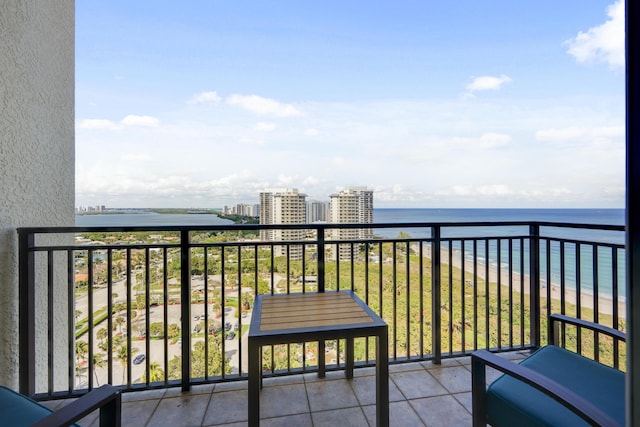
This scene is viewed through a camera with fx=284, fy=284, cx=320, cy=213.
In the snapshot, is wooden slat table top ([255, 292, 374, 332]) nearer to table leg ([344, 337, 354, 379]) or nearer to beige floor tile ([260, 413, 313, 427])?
table leg ([344, 337, 354, 379])

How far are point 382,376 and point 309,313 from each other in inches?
20.5

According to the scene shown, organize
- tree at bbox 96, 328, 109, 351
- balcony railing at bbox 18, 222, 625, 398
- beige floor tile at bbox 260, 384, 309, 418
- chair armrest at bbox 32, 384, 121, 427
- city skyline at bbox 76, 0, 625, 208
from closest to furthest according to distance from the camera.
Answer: chair armrest at bbox 32, 384, 121, 427 < beige floor tile at bbox 260, 384, 309, 418 < balcony railing at bbox 18, 222, 625, 398 < tree at bbox 96, 328, 109, 351 < city skyline at bbox 76, 0, 625, 208

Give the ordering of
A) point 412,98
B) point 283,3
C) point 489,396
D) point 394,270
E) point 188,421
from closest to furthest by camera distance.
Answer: point 489,396 < point 188,421 < point 394,270 < point 283,3 < point 412,98

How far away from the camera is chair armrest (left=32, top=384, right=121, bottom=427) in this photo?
2.81ft

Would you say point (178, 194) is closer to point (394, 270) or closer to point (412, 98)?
point (412, 98)

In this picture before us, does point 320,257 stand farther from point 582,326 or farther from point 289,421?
point 582,326

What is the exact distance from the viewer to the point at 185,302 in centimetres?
205

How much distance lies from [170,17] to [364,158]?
10185 mm

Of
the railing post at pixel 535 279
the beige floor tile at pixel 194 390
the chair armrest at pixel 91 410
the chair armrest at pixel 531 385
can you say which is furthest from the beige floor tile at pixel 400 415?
the railing post at pixel 535 279

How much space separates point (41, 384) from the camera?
2.07 m

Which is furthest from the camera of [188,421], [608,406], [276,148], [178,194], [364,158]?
[364,158]

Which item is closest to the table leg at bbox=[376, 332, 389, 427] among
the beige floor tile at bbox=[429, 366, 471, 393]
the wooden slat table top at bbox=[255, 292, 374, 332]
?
the wooden slat table top at bbox=[255, 292, 374, 332]

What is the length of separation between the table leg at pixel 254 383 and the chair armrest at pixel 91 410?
0.55 metres

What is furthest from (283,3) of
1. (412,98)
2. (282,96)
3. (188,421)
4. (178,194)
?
(178,194)
